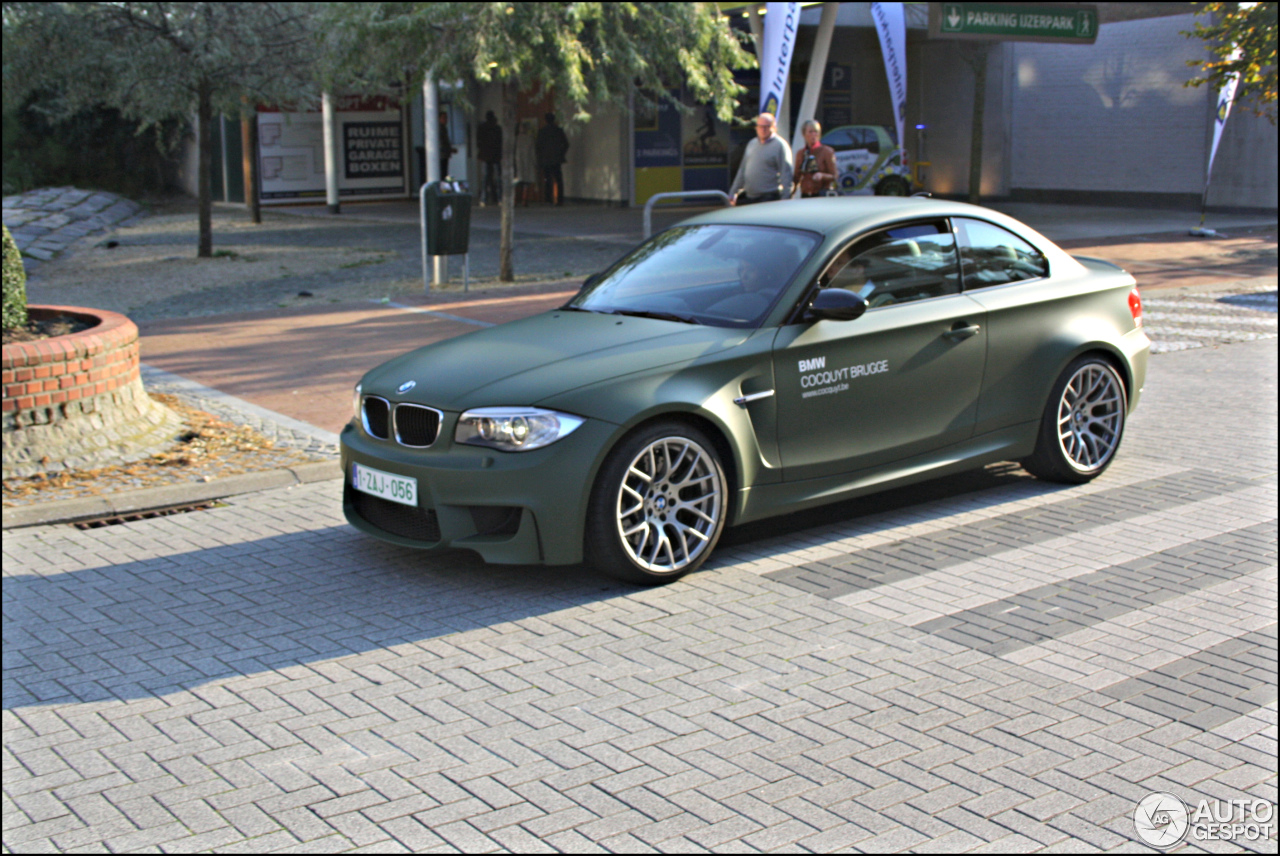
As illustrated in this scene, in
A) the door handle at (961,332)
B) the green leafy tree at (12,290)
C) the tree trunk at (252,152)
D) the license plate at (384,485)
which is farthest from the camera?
the tree trunk at (252,152)

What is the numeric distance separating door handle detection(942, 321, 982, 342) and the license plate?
108 inches

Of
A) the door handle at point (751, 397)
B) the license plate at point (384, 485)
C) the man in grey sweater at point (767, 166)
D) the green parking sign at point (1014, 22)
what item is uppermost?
the green parking sign at point (1014, 22)

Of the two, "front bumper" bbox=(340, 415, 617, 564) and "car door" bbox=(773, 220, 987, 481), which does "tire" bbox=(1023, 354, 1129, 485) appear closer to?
"car door" bbox=(773, 220, 987, 481)

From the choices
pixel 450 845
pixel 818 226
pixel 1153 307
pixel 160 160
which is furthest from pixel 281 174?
pixel 450 845

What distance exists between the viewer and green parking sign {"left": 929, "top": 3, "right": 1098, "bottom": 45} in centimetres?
2041

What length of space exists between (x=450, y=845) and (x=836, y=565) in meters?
2.80

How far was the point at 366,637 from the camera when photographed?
4.95 m

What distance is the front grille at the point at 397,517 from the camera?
18.0 feet

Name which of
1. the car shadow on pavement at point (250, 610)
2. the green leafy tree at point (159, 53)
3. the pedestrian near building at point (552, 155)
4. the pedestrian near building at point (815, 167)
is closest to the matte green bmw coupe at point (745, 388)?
the car shadow on pavement at point (250, 610)

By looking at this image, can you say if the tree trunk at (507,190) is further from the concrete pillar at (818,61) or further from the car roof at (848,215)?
the car roof at (848,215)

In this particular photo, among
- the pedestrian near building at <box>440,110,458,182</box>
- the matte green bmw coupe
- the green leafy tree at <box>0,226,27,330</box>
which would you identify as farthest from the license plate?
the pedestrian near building at <box>440,110,458,182</box>

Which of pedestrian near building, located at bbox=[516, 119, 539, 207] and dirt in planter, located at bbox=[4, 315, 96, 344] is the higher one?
pedestrian near building, located at bbox=[516, 119, 539, 207]

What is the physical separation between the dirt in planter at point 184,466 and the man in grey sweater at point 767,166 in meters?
6.97

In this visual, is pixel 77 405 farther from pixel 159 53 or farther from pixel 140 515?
pixel 159 53
